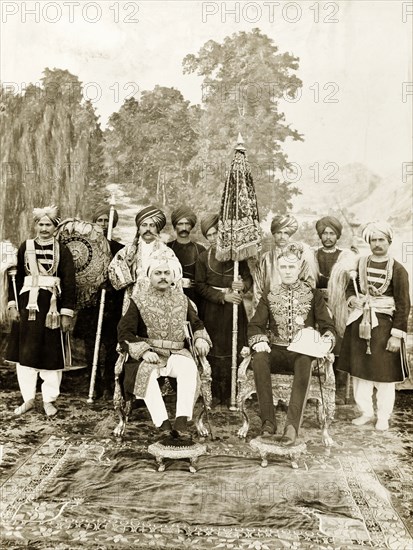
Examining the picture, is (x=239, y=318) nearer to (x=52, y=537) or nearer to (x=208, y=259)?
(x=208, y=259)

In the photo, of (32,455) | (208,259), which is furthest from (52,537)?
(208,259)

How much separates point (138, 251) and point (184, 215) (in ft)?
1.42

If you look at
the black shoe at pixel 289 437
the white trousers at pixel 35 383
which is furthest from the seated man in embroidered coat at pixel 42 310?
the black shoe at pixel 289 437

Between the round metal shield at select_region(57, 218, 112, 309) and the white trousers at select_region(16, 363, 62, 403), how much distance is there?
58 cm

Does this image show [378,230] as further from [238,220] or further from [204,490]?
[204,490]

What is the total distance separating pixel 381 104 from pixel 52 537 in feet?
11.4

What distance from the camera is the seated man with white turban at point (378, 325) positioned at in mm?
4125

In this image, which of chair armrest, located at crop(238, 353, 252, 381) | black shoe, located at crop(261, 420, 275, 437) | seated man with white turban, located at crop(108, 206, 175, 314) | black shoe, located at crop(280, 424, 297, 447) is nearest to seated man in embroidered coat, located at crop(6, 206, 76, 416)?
seated man with white turban, located at crop(108, 206, 175, 314)

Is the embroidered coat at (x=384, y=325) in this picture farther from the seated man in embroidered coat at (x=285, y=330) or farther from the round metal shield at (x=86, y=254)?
the round metal shield at (x=86, y=254)

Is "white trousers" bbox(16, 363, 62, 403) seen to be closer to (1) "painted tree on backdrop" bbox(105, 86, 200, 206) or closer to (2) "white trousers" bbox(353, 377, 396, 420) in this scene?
(1) "painted tree on backdrop" bbox(105, 86, 200, 206)

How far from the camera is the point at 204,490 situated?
3.51 meters

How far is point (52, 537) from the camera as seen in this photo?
315 centimetres

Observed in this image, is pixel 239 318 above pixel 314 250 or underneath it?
underneath

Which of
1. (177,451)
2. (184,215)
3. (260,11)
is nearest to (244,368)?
(177,451)
